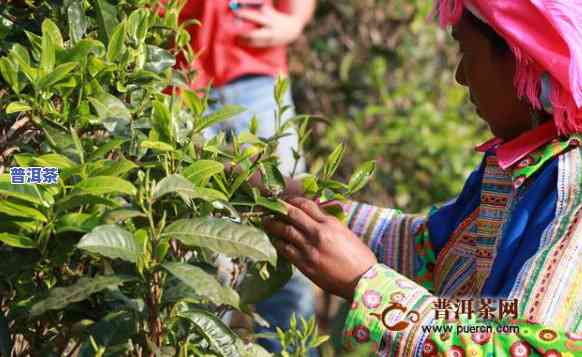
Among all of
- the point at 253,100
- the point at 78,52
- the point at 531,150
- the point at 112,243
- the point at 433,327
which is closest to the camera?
the point at 112,243

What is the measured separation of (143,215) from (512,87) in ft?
2.96

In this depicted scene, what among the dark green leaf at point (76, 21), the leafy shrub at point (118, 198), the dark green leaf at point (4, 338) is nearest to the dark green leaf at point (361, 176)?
the leafy shrub at point (118, 198)

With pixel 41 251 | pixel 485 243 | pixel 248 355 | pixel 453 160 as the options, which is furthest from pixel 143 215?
pixel 453 160

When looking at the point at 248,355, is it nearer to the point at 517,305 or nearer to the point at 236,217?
the point at 236,217

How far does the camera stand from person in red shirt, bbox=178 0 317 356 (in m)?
3.76

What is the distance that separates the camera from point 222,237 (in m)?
1.83

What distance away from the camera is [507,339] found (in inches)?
78.4

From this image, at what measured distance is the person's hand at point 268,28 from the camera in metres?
3.90

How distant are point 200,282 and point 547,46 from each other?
2.90 feet

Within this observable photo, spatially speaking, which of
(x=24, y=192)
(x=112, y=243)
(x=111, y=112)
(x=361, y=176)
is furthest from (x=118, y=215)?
(x=361, y=176)

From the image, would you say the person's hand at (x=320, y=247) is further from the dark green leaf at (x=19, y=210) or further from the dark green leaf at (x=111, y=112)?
the dark green leaf at (x=19, y=210)

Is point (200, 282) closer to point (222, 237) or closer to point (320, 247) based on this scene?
point (222, 237)

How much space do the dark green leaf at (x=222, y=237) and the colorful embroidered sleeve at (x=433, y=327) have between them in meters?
0.33

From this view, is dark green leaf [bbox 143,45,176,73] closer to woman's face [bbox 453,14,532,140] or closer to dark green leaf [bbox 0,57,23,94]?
dark green leaf [bbox 0,57,23,94]
